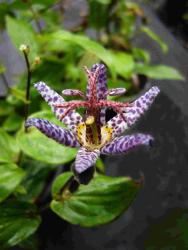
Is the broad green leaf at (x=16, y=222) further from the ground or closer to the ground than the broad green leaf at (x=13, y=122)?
closer to the ground

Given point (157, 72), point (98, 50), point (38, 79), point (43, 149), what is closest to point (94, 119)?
point (43, 149)

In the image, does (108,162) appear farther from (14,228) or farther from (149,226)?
(14,228)

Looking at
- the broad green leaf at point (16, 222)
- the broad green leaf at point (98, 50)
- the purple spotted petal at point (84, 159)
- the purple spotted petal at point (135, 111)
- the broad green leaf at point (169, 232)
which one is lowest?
the broad green leaf at point (169, 232)

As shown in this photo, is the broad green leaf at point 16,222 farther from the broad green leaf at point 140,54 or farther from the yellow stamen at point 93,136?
the broad green leaf at point 140,54

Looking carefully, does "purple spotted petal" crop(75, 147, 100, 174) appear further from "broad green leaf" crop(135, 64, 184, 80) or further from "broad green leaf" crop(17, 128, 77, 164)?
"broad green leaf" crop(135, 64, 184, 80)

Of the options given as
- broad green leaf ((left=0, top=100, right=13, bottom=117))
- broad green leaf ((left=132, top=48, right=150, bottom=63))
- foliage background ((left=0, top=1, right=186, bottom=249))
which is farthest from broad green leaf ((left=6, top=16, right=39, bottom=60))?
broad green leaf ((left=132, top=48, right=150, bottom=63))

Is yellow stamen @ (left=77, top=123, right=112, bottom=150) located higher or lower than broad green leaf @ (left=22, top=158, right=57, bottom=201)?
higher

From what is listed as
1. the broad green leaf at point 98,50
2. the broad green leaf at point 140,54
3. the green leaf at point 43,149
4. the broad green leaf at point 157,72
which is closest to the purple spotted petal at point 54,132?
the green leaf at point 43,149
